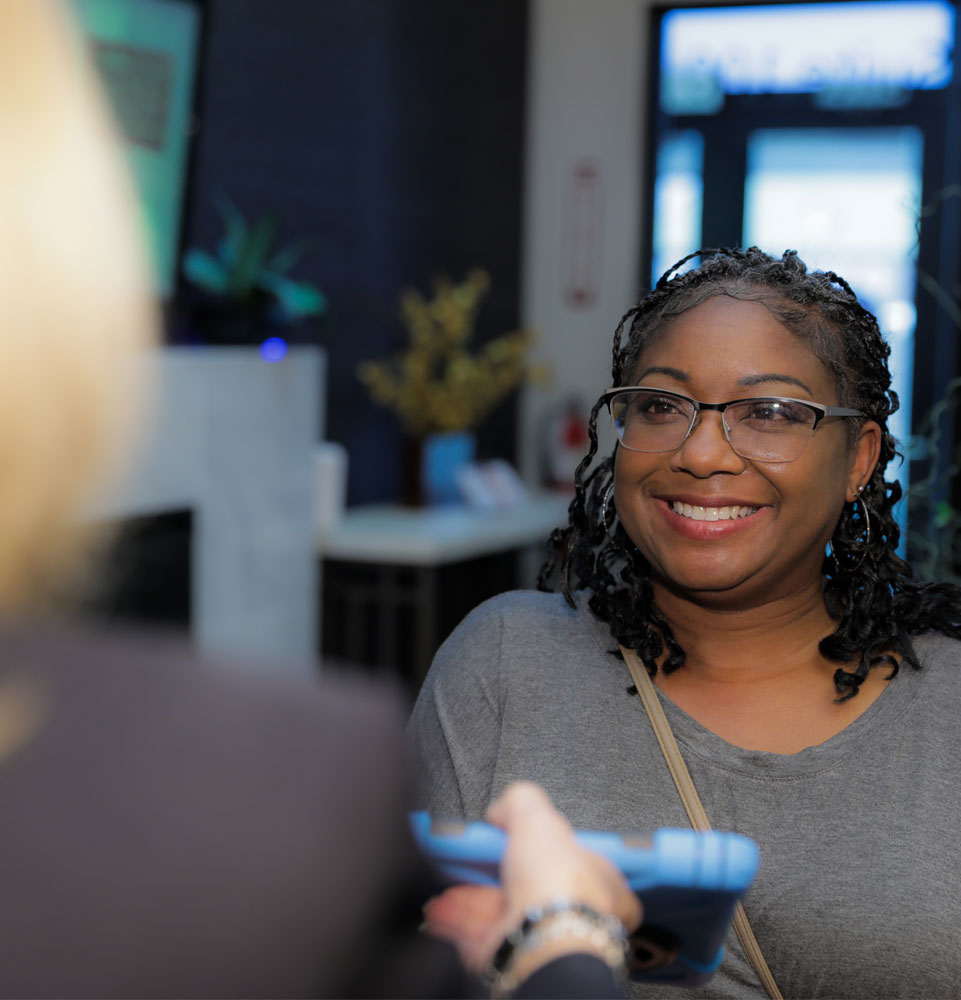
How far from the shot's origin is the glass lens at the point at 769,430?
1488mm

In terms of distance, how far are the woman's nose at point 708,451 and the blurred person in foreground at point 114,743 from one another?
0.97 m

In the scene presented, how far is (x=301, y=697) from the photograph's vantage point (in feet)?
1.80

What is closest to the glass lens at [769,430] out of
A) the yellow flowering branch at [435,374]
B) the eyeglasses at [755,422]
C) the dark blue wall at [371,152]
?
the eyeglasses at [755,422]

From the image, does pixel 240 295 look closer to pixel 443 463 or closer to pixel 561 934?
pixel 443 463

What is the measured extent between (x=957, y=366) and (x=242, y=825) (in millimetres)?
5519

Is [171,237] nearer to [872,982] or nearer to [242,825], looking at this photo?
[872,982]

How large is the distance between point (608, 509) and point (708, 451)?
0.72ft

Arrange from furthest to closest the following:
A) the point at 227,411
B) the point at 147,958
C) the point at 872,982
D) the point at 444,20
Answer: the point at 444,20 < the point at 227,411 < the point at 872,982 < the point at 147,958

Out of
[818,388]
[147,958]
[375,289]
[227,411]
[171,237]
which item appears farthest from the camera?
[375,289]

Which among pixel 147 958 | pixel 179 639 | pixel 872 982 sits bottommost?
pixel 872 982

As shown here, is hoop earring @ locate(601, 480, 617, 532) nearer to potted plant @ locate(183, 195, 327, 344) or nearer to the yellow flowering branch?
potted plant @ locate(183, 195, 327, 344)

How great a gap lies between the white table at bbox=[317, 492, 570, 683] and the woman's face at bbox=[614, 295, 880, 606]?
2601 mm

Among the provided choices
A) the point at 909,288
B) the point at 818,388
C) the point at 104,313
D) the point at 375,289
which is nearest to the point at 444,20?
the point at 375,289

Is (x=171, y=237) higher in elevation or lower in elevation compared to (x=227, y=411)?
higher
